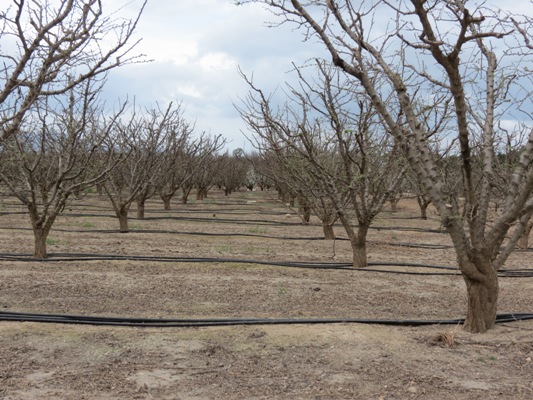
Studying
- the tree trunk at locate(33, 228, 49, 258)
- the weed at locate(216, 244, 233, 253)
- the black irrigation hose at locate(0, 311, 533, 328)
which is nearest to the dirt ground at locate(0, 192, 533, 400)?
the black irrigation hose at locate(0, 311, 533, 328)

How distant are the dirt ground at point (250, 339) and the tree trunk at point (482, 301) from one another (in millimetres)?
109

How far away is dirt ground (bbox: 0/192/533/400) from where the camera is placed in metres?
3.12

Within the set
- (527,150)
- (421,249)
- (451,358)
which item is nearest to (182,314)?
(451,358)

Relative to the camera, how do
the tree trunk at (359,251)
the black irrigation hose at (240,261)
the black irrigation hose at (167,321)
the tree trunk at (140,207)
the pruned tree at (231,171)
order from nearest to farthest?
the black irrigation hose at (167,321) < the black irrigation hose at (240,261) < the tree trunk at (359,251) < the tree trunk at (140,207) < the pruned tree at (231,171)

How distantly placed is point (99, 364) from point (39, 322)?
122cm

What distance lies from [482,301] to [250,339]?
1.87 m

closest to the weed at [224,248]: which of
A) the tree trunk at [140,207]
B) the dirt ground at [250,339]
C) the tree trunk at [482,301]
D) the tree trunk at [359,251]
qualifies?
the dirt ground at [250,339]

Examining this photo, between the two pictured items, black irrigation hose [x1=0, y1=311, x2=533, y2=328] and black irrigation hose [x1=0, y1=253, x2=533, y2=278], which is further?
black irrigation hose [x1=0, y1=253, x2=533, y2=278]

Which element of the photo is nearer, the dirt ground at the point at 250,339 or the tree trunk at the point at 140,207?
the dirt ground at the point at 250,339

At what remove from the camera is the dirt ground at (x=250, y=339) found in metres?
3.12

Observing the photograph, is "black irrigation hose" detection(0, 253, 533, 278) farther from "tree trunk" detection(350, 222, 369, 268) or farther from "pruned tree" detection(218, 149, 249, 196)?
"pruned tree" detection(218, 149, 249, 196)

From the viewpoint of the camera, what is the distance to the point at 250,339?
13.2ft

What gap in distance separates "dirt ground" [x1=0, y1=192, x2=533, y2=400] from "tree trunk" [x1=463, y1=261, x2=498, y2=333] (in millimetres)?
109

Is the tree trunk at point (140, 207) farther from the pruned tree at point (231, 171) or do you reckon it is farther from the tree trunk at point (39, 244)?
the pruned tree at point (231, 171)
